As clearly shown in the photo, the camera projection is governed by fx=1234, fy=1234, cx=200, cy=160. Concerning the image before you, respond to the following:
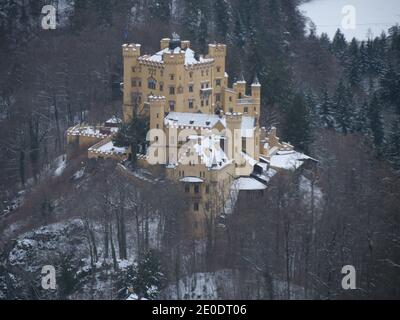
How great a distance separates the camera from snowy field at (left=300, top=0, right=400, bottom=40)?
116750 mm

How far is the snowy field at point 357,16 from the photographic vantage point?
117 metres

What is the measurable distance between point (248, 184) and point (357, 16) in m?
48.6

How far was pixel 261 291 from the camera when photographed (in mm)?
66438

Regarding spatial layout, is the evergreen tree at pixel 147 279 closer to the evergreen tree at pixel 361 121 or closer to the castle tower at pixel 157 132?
the castle tower at pixel 157 132

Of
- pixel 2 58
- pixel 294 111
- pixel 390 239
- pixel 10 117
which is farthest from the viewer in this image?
pixel 2 58

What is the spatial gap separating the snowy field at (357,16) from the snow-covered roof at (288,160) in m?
36.0

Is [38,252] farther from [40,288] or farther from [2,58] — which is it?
[2,58]

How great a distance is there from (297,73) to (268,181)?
92.9 ft

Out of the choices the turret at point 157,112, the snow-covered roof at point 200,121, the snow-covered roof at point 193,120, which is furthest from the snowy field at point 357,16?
the turret at point 157,112

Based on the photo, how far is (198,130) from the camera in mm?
76875

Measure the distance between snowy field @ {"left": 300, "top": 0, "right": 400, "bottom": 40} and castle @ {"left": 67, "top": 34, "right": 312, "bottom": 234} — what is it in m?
34.1

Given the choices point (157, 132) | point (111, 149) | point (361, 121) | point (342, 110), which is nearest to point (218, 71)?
point (157, 132)

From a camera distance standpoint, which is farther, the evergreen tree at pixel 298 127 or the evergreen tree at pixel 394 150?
the evergreen tree at pixel 298 127
